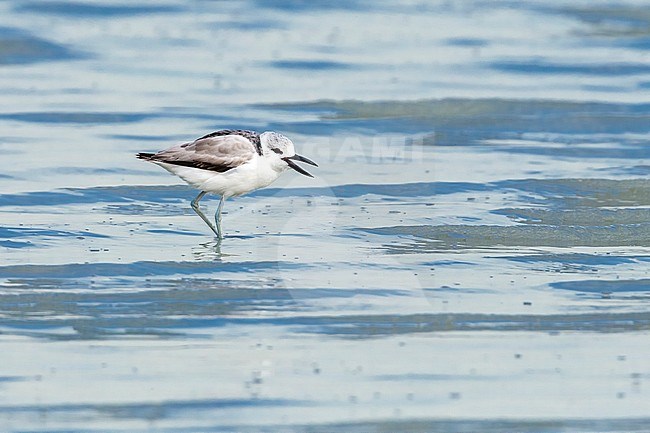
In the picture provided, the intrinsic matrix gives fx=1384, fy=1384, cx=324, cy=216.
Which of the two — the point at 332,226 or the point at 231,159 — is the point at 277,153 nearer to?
the point at 231,159

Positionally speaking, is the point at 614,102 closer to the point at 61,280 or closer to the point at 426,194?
the point at 426,194

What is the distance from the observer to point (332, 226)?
9.03 m

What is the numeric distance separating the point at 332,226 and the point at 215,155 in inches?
39.4

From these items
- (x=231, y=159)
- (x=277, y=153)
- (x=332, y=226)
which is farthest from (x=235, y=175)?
(x=332, y=226)

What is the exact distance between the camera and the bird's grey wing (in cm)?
848

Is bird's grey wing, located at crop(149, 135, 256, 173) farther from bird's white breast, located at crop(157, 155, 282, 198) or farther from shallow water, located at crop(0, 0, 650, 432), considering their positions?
shallow water, located at crop(0, 0, 650, 432)

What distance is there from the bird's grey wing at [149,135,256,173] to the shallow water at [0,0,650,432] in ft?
1.62

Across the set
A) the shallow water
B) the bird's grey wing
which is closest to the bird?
the bird's grey wing

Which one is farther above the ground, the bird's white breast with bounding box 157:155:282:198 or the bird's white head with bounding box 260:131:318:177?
the bird's white head with bounding box 260:131:318:177

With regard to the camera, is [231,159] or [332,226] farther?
[332,226]

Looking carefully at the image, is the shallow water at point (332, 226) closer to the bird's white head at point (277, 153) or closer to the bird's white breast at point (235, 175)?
the bird's white breast at point (235, 175)

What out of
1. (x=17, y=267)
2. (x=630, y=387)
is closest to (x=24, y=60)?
(x=17, y=267)

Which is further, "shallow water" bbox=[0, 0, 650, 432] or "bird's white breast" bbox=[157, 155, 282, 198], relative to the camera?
"bird's white breast" bbox=[157, 155, 282, 198]

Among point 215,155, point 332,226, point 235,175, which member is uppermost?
point 215,155
